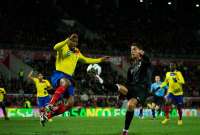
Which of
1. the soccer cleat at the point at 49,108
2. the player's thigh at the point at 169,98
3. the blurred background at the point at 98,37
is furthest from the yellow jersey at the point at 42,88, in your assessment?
the soccer cleat at the point at 49,108

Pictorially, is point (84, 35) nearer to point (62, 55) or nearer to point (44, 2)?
point (44, 2)

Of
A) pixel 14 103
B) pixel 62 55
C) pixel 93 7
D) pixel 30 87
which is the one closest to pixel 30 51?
pixel 30 87

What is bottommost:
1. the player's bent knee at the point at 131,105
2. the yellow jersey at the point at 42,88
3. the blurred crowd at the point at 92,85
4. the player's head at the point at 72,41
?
the blurred crowd at the point at 92,85

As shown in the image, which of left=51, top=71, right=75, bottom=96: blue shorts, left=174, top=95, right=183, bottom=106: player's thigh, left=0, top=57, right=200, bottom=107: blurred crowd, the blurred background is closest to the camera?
left=51, top=71, right=75, bottom=96: blue shorts

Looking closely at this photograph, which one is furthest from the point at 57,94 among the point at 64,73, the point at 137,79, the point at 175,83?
the point at 175,83

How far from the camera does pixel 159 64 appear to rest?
164 feet

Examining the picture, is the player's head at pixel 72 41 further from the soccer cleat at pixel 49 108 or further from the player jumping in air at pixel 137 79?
the player jumping in air at pixel 137 79

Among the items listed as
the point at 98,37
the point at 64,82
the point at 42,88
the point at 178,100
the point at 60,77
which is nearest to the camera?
the point at 64,82

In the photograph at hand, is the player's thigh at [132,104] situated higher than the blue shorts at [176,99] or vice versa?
the player's thigh at [132,104]

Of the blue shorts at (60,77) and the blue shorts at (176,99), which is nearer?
the blue shorts at (60,77)

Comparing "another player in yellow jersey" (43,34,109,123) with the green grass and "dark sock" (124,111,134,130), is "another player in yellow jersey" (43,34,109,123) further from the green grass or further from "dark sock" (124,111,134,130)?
"dark sock" (124,111,134,130)

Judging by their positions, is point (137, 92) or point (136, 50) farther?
point (136, 50)

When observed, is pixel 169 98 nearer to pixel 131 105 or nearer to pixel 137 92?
pixel 137 92

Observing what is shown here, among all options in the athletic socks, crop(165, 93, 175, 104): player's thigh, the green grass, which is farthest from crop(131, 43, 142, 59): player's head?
crop(165, 93, 175, 104): player's thigh
